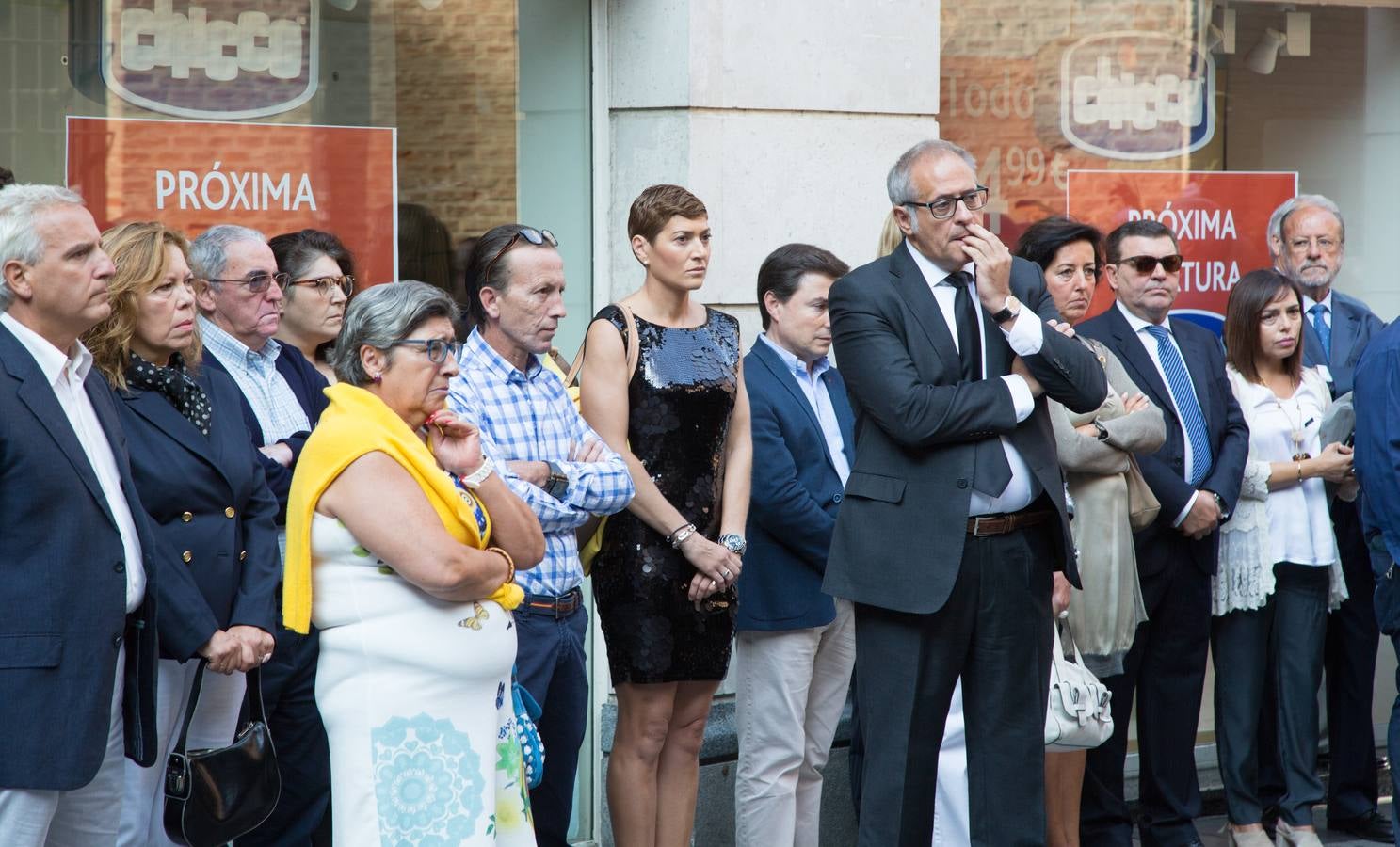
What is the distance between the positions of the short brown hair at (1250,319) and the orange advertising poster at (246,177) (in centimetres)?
343

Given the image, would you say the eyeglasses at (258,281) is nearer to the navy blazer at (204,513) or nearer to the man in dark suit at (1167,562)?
the navy blazer at (204,513)

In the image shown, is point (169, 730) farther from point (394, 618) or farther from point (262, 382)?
point (262, 382)

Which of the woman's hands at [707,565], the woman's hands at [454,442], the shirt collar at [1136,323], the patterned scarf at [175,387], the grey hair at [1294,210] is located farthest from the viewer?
the grey hair at [1294,210]

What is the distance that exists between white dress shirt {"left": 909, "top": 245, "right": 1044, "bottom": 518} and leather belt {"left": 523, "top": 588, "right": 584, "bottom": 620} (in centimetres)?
120

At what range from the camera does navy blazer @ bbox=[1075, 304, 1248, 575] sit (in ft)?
20.8

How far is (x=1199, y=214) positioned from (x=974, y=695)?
13.3ft

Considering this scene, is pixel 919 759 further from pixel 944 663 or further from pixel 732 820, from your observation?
pixel 732 820

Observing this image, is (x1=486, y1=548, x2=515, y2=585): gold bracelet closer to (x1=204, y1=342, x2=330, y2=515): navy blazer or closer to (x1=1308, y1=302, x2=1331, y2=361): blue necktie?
(x1=204, y1=342, x2=330, y2=515): navy blazer

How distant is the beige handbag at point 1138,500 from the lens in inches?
242

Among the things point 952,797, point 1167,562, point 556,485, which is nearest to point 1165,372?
point 1167,562

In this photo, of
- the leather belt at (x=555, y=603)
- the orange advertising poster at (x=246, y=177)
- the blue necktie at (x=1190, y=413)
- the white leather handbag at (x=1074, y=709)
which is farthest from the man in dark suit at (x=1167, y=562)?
the orange advertising poster at (x=246, y=177)

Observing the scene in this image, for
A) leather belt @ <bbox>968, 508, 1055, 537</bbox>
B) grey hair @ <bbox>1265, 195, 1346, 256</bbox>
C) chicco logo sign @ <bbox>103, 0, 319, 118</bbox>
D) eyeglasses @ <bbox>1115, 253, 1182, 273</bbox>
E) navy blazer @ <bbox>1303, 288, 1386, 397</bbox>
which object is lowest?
leather belt @ <bbox>968, 508, 1055, 537</bbox>

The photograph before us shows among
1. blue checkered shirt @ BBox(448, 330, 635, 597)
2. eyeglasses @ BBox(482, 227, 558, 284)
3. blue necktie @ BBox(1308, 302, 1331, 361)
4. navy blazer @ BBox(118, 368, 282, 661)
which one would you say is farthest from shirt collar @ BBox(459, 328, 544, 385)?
blue necktie @ BBox(1308, 302, 1331, 361)

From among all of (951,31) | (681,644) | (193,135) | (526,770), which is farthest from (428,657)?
(951,31)
